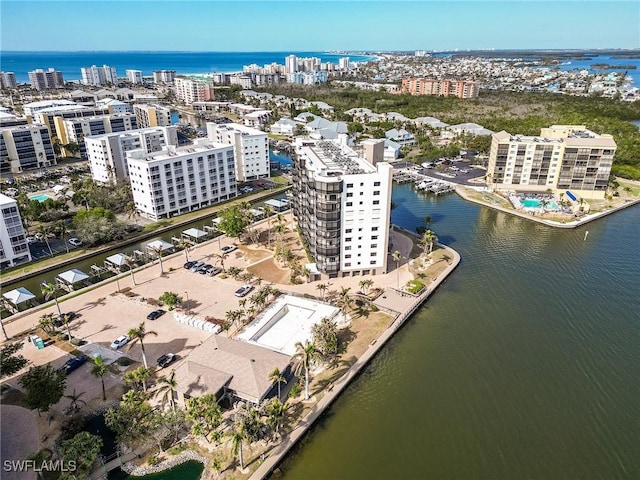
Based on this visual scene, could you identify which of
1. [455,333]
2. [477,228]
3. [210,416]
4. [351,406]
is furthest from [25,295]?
[477,228]

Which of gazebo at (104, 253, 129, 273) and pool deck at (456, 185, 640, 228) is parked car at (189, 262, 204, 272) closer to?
gazebo at (104, 253, 129, 273)

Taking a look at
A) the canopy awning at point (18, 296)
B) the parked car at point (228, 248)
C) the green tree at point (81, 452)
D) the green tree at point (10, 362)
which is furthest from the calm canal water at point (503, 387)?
the canopy awning at point (18, 296)

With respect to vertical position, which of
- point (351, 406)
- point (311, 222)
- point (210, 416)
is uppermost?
point (311, 222)

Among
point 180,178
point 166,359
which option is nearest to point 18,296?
point 166,359

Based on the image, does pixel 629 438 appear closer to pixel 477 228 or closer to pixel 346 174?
pixel 346 174

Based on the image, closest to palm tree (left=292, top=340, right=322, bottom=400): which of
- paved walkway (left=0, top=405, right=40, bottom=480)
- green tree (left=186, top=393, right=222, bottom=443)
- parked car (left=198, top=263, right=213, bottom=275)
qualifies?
green tree (left=186, top=393, right=222, bottom=443)

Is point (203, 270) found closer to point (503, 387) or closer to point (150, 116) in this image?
point (503, 387)

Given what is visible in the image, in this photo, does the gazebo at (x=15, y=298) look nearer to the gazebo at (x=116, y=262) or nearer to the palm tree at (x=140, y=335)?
the gazebo at (x=116, y=262)
